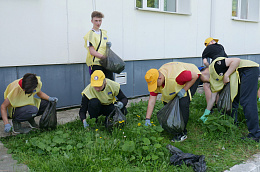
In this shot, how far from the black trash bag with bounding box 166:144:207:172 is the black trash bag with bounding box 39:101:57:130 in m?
1.72

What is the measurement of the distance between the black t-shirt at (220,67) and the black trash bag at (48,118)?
2.32 metres

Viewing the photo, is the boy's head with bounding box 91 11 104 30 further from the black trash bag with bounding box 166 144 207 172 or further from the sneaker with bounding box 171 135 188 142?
the black trash bag with bounding box 166 144 207 172

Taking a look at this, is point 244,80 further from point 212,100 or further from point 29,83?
point 29,83

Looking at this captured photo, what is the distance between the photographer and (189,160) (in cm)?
292

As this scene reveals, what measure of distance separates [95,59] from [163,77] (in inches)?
→ 62.1

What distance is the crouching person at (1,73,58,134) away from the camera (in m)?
3.55

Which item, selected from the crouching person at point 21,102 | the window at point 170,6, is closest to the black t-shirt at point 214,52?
the window at point 170,6

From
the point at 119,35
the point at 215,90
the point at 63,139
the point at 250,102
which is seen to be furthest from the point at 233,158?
the point at 119,35

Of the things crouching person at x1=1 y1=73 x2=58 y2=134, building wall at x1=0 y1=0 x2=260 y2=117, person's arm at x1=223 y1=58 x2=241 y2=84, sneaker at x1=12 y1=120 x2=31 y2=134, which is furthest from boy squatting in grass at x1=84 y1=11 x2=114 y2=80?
person's arm at x1=223 y1=58 x2=241 y2=84

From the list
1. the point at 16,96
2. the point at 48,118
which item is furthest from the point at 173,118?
the point at 16,96

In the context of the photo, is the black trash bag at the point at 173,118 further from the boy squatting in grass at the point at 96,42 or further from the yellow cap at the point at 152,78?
the boy squatting in grass at the point at 96,42

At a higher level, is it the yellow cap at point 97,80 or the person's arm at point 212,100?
the yellow cap at point 97,80

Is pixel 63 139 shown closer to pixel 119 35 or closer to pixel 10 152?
pixel 10 152

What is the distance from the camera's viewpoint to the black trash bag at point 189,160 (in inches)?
110
